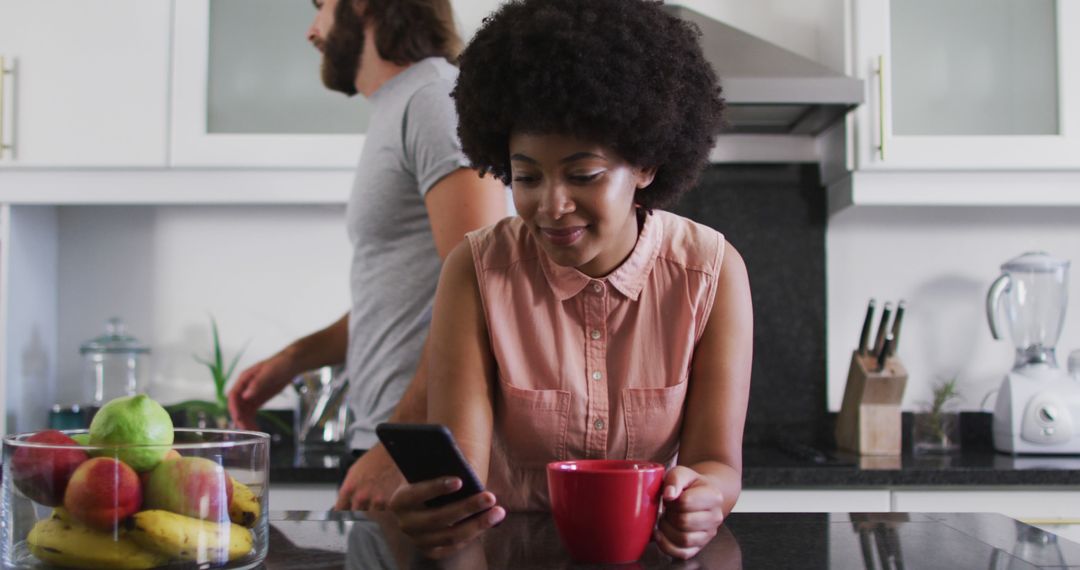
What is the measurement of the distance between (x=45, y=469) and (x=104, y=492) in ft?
0.17

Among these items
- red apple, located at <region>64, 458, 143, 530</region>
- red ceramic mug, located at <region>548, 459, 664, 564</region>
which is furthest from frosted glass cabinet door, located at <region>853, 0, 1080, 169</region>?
red apple, located at <region>64, 458, 143, 530</region>

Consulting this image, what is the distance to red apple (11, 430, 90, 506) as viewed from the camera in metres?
0.68

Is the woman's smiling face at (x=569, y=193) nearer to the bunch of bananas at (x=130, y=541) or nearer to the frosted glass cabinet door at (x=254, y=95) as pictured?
the bunch of bananas at (x=130, y=541)

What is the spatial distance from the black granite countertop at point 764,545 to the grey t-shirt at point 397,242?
17.4 inches

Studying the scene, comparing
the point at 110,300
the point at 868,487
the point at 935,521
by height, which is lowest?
the point at 868,487

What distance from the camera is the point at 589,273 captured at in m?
1.16

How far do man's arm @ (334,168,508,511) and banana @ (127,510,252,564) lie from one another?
1.56 feet

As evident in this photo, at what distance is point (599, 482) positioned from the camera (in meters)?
0.81

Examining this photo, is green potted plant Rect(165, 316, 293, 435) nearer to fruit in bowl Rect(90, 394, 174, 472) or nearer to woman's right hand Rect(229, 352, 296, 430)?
woman's right hand Rect(229, 352, 296, 430)

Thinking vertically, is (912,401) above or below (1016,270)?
below

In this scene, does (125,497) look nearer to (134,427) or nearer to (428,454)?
(134,427)

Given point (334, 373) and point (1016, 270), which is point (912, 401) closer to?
point (1016, 270)

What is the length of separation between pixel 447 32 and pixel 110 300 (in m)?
1.49

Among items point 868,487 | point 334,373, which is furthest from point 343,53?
point 868,487
